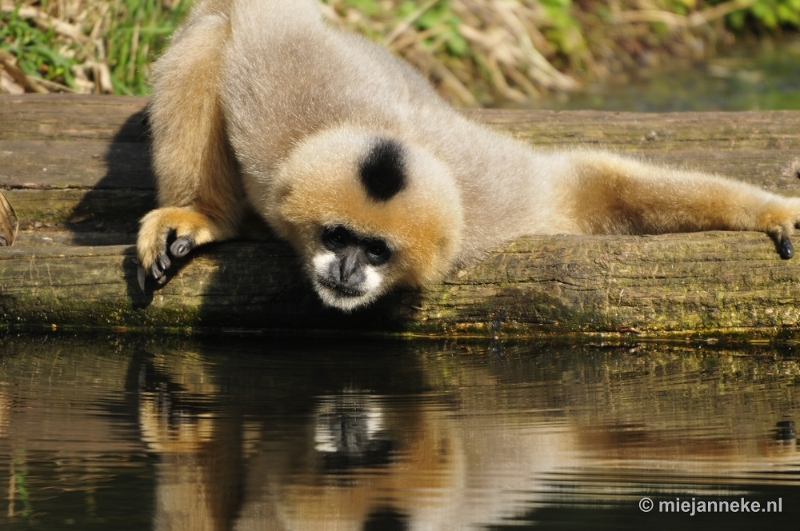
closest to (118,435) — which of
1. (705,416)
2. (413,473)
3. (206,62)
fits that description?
(413,473)

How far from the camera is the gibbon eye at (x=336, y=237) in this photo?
5547 mm

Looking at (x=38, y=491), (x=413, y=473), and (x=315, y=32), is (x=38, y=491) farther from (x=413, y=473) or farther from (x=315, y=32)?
(x=315, y=32)

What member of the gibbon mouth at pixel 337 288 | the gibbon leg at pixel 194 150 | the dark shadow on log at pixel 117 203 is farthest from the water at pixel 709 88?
the gibbon mouth at pixel 337 288

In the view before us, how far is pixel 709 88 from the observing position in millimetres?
13523

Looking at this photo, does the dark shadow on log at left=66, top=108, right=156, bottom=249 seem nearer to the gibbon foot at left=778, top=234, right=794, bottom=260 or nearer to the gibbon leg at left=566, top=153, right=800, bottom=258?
the gibbon leg at left=566, top=153, right=800, bottom=258

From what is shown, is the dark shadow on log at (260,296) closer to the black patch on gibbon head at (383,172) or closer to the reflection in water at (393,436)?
the reflection in water at (393,436)

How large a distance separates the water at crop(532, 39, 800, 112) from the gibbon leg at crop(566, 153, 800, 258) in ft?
18.5

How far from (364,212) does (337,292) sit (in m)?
0.58

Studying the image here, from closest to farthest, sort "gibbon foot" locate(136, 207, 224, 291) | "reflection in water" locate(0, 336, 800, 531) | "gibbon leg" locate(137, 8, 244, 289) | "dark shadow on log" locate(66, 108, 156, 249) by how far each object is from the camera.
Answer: "reflection in water" locate(0, 336, 800, 531)
"gibbon foot" locate(136, 207, 224, 291)
"gibbon leg" locate(137, 8, 244, 289)
"dark shadow on log" locate(66, 108, 156, 249)

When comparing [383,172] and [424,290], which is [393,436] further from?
[424,290]

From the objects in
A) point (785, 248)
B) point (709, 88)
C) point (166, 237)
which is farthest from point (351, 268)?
point (709, 88)

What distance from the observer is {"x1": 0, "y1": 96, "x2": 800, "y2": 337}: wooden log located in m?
5.74

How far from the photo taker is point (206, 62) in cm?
658

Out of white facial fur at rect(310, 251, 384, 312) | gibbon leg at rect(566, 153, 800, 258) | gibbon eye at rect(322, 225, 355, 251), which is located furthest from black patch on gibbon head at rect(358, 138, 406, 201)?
gibbon leg at rect(566, 153, 800, 258)
